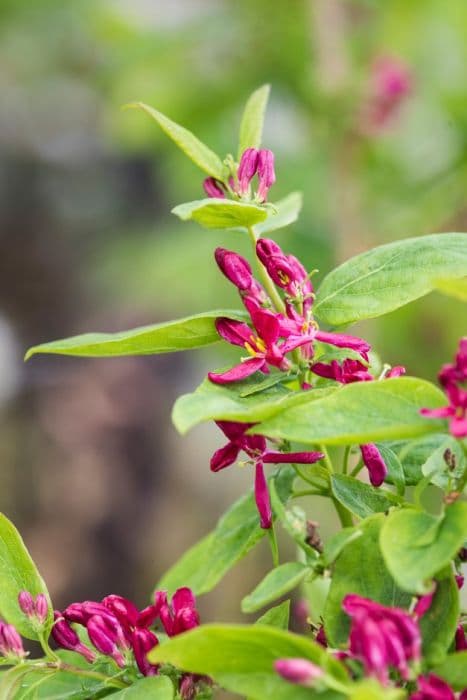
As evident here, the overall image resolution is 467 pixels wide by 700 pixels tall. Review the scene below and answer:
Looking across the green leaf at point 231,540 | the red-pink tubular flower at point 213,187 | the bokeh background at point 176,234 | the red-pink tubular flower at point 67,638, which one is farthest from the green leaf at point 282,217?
the bokeh background at point 176,234

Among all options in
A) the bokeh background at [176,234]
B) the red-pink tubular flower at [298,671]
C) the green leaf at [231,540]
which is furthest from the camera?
the bokeh background at [176,234]

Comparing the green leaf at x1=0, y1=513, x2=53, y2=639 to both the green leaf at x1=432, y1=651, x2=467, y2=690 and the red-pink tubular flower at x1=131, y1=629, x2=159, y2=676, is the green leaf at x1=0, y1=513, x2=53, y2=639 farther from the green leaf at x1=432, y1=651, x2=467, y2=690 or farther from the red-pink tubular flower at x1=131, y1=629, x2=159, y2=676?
the green leaf at x1=432, y1=651, x2=467, y2=690

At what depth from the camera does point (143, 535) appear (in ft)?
9.18

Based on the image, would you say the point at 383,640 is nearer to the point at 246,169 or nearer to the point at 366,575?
the point at 366,575

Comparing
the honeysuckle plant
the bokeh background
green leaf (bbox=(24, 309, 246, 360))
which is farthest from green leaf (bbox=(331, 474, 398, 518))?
the bokeh background

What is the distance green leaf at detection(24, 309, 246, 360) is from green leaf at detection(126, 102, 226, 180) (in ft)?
0.28

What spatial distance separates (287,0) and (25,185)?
2604 mm

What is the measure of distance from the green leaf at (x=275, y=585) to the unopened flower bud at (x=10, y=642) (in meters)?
0.14

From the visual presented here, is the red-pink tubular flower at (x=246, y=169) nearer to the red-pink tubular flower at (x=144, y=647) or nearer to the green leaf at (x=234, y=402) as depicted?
the green leaf at (x=234, y=402)

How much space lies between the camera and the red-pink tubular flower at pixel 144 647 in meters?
0.55

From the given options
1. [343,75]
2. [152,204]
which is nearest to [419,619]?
[343,75]

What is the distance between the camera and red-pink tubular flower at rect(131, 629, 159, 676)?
0.55 meters

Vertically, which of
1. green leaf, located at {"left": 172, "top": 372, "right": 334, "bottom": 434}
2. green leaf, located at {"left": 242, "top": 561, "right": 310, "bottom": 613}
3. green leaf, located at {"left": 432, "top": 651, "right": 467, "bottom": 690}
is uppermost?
green leaf, located at {"left": 172, "top": 372, "right": 334, "bottom": 434}

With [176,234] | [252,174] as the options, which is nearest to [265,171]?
[252,174]
